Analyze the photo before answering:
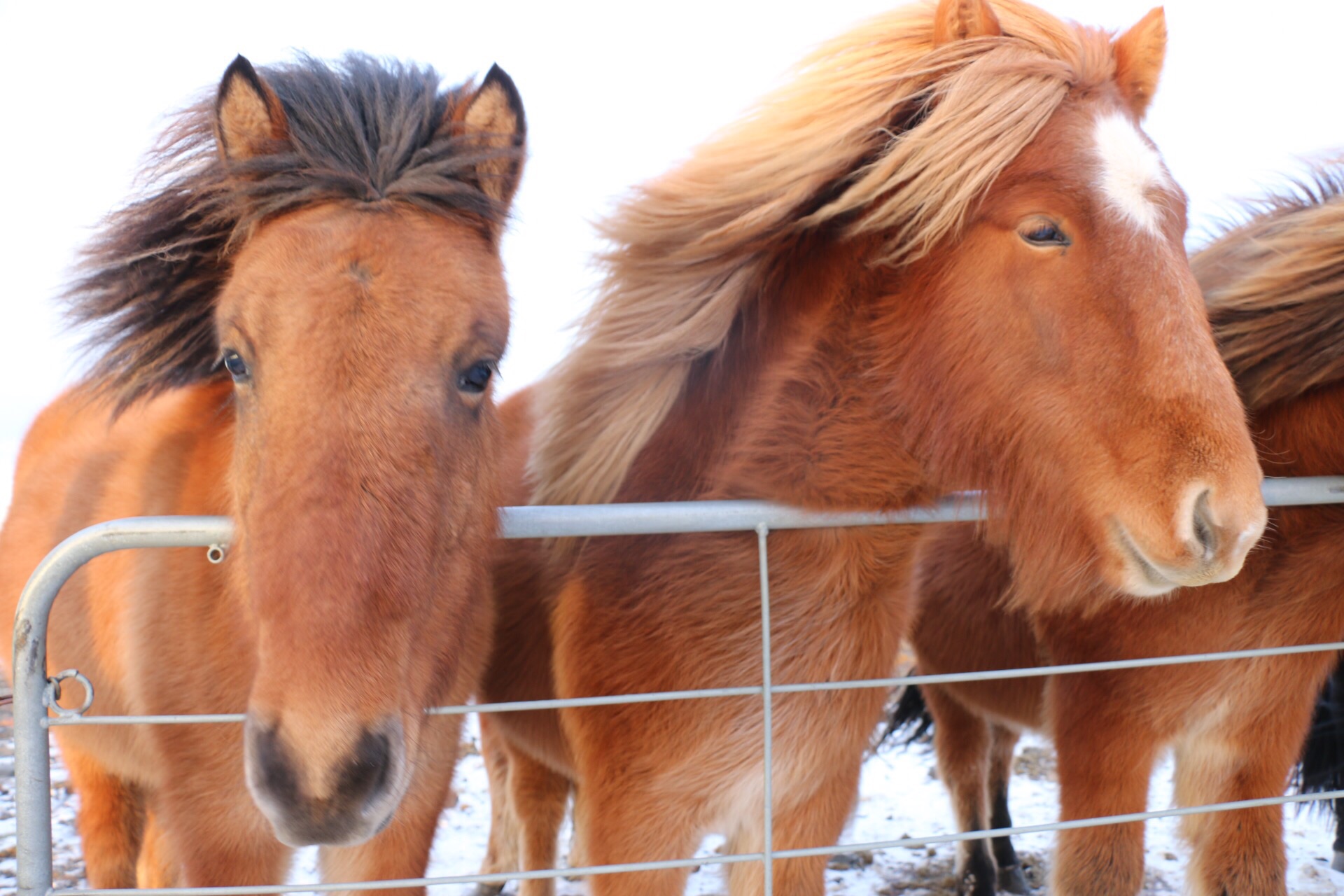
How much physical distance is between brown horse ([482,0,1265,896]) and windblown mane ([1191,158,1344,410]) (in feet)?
2.42

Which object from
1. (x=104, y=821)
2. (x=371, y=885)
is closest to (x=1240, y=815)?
(x=371, y=885)

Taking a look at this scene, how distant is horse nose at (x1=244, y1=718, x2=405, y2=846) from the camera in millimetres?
1311

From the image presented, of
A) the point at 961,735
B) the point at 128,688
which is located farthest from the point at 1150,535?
the point at 961,735

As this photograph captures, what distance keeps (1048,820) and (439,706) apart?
3.89 meters

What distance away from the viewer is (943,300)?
75.5 inches

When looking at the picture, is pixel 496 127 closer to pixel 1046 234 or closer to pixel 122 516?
pixel 1046 234

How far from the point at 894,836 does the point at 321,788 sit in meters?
3.77

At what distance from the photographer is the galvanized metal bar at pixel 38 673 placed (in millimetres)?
1511

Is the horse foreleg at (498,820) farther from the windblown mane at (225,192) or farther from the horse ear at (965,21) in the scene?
the horse ear at (965,21)

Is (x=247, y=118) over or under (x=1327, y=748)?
over

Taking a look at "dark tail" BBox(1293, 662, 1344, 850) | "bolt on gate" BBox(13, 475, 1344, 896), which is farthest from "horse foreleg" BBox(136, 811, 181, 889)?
"dark tail" BBox(1293, 662, 1344, 850)

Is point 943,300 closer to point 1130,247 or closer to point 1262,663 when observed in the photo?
point 1130,247

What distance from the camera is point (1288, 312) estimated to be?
8.05 ft

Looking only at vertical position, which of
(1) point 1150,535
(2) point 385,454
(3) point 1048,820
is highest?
(2) point 385,454
